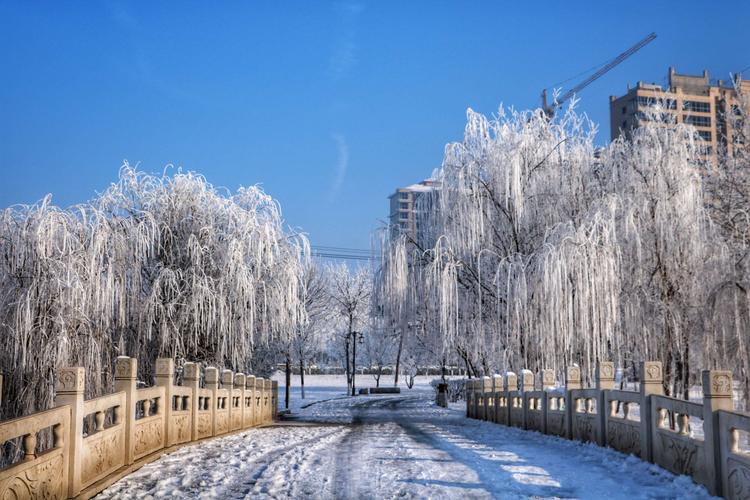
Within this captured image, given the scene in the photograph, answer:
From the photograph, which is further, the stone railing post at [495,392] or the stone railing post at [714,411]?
the stone railing post at [495,392]

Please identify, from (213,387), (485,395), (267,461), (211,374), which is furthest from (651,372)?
(485,395)

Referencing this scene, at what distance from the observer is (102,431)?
28.6ft

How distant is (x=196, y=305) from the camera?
19859mm

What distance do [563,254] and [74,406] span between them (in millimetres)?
12369

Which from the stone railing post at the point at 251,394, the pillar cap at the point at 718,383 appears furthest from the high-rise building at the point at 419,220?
the pillar cap at the point at 718,383

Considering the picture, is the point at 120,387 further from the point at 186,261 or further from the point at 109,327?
the point at 186,261

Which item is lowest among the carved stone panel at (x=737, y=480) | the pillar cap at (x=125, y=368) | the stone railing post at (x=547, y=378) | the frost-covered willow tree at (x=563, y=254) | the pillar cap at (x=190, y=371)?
the carved stone panel at (x=737, y=480)

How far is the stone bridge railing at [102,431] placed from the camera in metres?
6.53

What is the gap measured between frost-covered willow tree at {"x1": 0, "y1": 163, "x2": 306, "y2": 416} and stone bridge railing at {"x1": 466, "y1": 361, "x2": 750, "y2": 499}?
839cm

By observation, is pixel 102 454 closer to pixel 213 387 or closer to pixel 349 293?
pixel 213 387

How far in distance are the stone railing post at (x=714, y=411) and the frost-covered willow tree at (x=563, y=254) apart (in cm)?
896

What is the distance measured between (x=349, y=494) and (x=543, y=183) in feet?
50.0

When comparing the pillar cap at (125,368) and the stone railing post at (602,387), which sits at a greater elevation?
the pillar cap at (125,368)

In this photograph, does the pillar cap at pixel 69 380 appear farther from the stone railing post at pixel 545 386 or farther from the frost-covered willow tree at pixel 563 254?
the frost-covered willow tree at pixel 563 254
